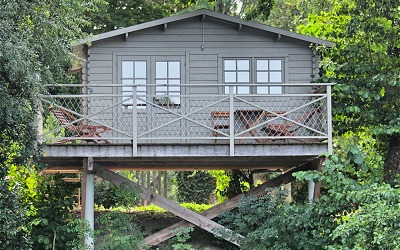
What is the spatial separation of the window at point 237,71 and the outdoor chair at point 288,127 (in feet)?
4.14

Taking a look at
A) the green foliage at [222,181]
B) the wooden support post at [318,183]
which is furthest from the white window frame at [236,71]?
the green foliage at [222,181]

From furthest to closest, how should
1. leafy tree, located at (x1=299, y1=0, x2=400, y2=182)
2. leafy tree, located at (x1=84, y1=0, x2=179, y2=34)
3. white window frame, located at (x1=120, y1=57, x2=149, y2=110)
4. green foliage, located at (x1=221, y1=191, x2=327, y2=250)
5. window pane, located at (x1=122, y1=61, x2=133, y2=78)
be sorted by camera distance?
1. leafy tree, located at (x1=84, y1=0, x2=179, y2=34)
2. window pane, located at (x1=122, y1=61, x2=133, y2=78)
3. white window frame, located at (x1=120, y1=57, x2=149, y2=110)
4. leafy tree, located at (x1=299, y1=0, x2=400, y2=182)
5. green foliage, located at (x1=221, y1=191, x2=327, y2=250)

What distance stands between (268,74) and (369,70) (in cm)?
212

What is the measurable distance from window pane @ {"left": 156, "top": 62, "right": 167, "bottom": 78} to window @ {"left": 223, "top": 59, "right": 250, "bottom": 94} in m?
1.26

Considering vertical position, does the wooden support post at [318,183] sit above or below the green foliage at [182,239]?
above

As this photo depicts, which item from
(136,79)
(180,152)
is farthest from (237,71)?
(180,152)

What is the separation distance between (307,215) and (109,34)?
5.49 meters

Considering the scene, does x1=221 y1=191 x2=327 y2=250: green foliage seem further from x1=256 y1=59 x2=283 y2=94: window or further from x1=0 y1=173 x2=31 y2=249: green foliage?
x1=0 y1=173 x2=31 y2=249: green foliage

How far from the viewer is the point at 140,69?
1692 centimetres

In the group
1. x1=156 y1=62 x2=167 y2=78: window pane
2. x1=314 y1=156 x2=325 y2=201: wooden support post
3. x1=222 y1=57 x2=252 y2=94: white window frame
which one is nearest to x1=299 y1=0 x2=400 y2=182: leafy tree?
x1=314 y1=156 x2=325 y2=201: wooden support post

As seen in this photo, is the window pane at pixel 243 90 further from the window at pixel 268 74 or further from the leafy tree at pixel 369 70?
the leafy tree at pixel 369 70

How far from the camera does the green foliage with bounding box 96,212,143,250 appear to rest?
48.9 feet

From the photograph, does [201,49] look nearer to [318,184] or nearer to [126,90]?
[126,90]

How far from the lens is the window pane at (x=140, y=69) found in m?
16.9
